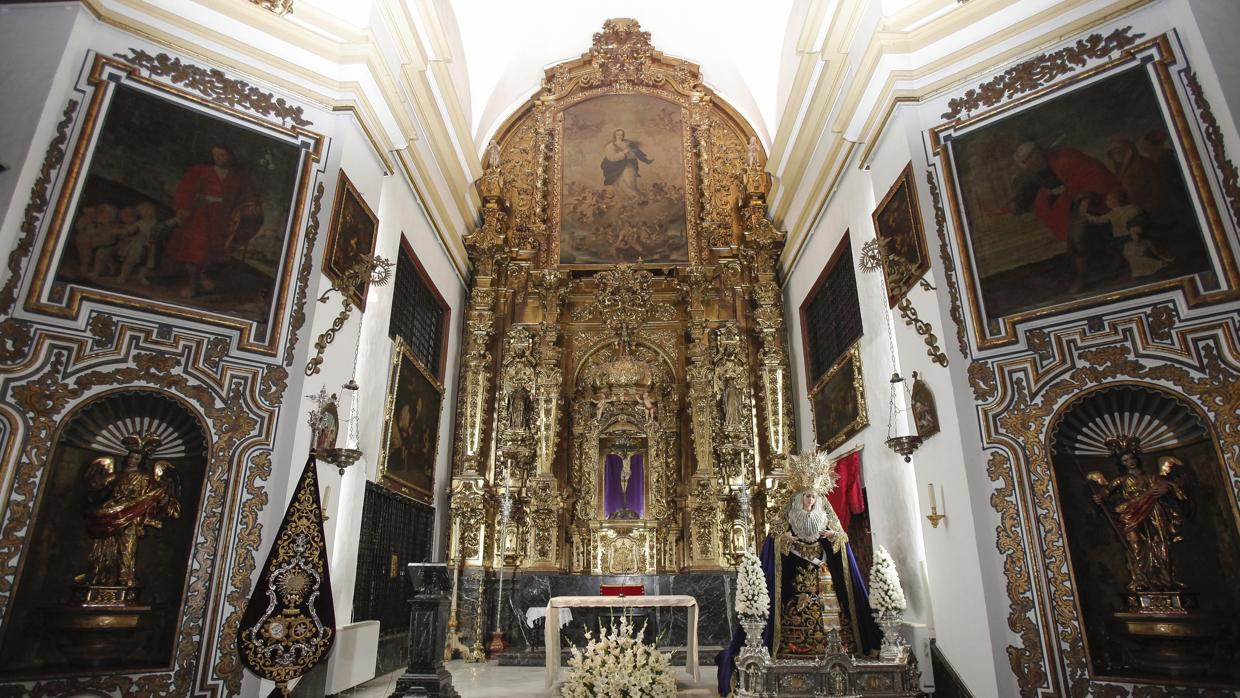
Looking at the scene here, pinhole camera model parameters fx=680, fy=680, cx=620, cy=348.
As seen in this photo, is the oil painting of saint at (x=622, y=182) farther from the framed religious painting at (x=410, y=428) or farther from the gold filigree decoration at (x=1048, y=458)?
the gold filigree decoration at (x=1048, y=458)

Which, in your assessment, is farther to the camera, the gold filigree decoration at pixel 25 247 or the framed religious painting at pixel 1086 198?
the framed religious painting at pixel 1086 198

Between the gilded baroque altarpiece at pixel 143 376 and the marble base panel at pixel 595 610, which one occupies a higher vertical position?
the gilded baroque altarpiece at pixel 143 376

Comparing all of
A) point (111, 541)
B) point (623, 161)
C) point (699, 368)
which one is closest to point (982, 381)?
point (699, 368)

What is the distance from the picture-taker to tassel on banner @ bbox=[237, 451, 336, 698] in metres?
5.35

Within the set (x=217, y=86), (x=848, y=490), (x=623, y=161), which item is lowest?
(x=848, y=490)

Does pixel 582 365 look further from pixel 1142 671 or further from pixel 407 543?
pixel 1142 671

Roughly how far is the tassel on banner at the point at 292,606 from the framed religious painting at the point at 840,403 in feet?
23.2

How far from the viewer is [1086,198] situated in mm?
6680

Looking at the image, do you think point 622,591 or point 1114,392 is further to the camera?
point 622,591

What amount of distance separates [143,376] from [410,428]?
14.8ft

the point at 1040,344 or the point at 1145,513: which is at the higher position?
the point at 1040,344

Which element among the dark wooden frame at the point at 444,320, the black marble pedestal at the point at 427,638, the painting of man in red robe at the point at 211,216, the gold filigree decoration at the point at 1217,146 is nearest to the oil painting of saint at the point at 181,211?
the painting of man in red robe at the point at 211,216

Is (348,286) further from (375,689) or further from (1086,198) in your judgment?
(1086,198)

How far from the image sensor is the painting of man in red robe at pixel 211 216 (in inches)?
272
